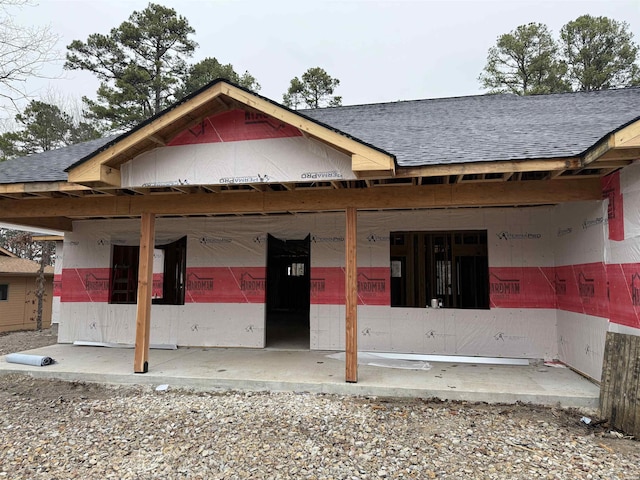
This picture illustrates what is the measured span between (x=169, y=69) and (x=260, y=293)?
52.2 feet

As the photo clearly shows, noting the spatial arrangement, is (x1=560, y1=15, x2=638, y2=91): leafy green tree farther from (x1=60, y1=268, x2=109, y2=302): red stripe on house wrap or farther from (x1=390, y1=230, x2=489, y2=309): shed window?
(x1=60, y1=268, x2=109, y2=302): red stripe on house wrap

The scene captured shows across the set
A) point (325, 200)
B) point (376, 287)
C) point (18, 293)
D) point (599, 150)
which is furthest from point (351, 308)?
point (18, 293)

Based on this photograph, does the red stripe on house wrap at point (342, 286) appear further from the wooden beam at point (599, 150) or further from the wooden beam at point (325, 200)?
the wooden beam at point (599, 150)

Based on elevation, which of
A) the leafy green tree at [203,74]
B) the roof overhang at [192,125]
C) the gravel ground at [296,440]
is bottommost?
the gravel ground at [296,440]

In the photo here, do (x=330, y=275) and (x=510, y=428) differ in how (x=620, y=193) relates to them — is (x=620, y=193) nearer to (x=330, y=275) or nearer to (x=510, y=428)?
(x=510, y=428)

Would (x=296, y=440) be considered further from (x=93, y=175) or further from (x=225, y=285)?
(x=225, y=285)

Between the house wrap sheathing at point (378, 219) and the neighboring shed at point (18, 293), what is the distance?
24.0ft

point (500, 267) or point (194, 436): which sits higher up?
point (500, 267)

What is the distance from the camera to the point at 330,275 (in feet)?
24.7

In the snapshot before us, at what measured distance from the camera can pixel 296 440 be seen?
3758mm

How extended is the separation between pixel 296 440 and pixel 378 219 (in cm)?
447

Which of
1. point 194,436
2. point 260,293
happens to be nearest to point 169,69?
point 260,293

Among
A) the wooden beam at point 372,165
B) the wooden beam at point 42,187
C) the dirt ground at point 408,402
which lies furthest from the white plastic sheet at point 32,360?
the wooden beam at point 372,165

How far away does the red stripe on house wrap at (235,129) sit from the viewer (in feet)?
16.8
